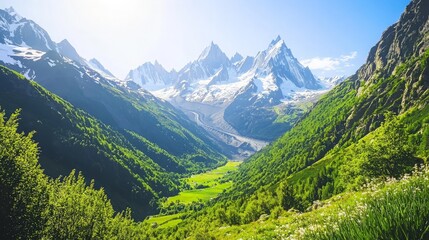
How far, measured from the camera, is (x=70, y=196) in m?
49.2

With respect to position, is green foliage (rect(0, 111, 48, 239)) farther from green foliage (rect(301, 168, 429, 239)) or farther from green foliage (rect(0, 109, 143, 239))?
green foliage (rect(301, 168, 429, 239))

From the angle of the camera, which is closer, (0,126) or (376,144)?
(0,126)

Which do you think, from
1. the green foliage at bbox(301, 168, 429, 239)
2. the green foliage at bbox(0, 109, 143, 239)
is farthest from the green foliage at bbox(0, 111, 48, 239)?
the green foliage at bbox(301, 168, 429, 239)

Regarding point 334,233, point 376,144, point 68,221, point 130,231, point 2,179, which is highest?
point 376,144

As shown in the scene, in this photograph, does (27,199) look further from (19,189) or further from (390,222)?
(390,222)

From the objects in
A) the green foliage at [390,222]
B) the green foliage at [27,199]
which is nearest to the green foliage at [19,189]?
the green foliage at [27,199]

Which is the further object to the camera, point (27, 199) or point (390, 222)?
point (27, 199)

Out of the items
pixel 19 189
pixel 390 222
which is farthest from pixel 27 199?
pixel 390 222

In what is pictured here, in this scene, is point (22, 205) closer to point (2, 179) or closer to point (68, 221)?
point (2, 179)

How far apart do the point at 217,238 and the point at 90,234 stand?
1852 centimetres

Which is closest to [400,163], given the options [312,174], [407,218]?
[407,218]

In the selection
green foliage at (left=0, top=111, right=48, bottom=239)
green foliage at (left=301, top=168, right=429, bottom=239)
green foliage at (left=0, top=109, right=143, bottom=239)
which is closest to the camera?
green foliage at (left=301, top=168, right=429, bottom=239)

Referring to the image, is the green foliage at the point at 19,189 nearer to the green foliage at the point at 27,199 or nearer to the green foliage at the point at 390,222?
the green foliage at the point at 27,199

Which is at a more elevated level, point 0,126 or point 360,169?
point 0,126
